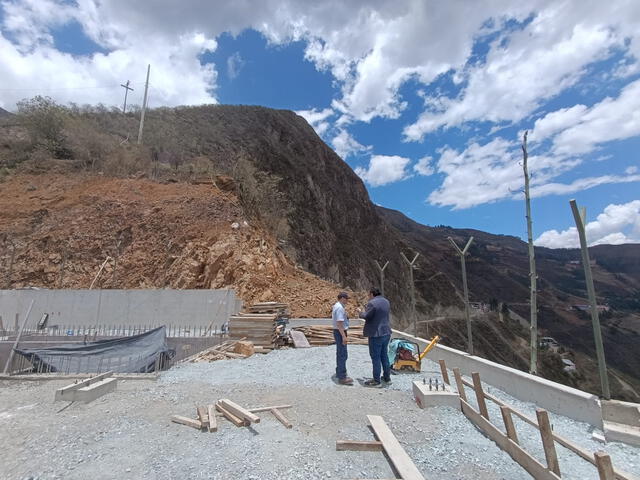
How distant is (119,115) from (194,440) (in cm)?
3605

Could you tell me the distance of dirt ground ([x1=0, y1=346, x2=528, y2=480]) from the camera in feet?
11.8

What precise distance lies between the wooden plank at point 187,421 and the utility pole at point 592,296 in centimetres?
528

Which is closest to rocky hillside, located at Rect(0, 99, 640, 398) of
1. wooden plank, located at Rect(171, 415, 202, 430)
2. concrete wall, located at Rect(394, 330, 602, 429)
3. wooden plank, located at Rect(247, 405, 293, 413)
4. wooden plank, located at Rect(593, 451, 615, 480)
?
concrete wall, located at Rect(394, 330, 602, 429)

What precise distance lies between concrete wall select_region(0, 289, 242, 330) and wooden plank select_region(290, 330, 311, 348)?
322cm

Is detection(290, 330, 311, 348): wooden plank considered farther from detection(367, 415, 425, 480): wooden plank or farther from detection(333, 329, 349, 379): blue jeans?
detection(367, 415, 425, 480): wooden plank

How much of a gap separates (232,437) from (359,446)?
1534 mm

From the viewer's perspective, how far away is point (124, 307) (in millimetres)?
14516

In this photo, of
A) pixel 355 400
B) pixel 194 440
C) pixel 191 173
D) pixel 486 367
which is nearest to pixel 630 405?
pixel 486 367

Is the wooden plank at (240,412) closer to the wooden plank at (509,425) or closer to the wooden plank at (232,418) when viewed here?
the wooden plank at (232,418)

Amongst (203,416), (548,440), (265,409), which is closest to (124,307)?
(203,416)

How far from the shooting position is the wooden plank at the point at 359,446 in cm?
399

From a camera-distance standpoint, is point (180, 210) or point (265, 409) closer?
point (265, 409)

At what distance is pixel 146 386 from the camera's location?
273 inches

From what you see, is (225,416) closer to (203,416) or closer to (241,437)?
(203,416)
